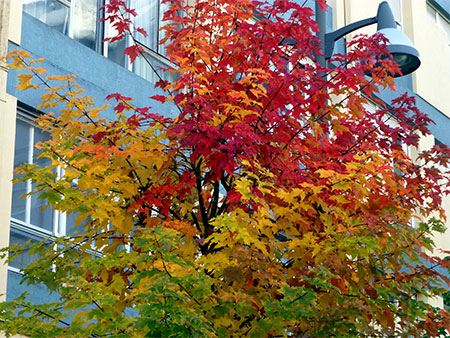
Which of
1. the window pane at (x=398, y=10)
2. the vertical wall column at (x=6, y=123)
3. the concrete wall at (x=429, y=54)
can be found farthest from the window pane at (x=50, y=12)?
the window pane at (x=398, y=10)

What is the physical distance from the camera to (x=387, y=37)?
50.5ft

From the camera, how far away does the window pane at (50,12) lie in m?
16.7

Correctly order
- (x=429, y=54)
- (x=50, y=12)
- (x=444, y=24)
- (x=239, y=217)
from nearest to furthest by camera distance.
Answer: (x=239, y=217) < (x=50, y=12) < (x=429, y=54) < (x=444, y=24)

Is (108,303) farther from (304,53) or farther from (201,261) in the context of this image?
(304,53)

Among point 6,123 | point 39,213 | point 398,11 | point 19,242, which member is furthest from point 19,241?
point 398,11

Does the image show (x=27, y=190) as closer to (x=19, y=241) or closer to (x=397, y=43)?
(x=19, y=241)

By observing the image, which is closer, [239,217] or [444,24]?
[239,217]

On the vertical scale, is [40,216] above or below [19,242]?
above

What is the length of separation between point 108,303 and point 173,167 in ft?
8.64

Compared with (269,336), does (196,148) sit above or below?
above

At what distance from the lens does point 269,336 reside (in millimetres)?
10664

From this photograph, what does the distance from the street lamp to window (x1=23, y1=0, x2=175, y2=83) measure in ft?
11.8

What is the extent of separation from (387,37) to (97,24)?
6150mm

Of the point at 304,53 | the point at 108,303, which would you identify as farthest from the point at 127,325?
the point at 304,53
